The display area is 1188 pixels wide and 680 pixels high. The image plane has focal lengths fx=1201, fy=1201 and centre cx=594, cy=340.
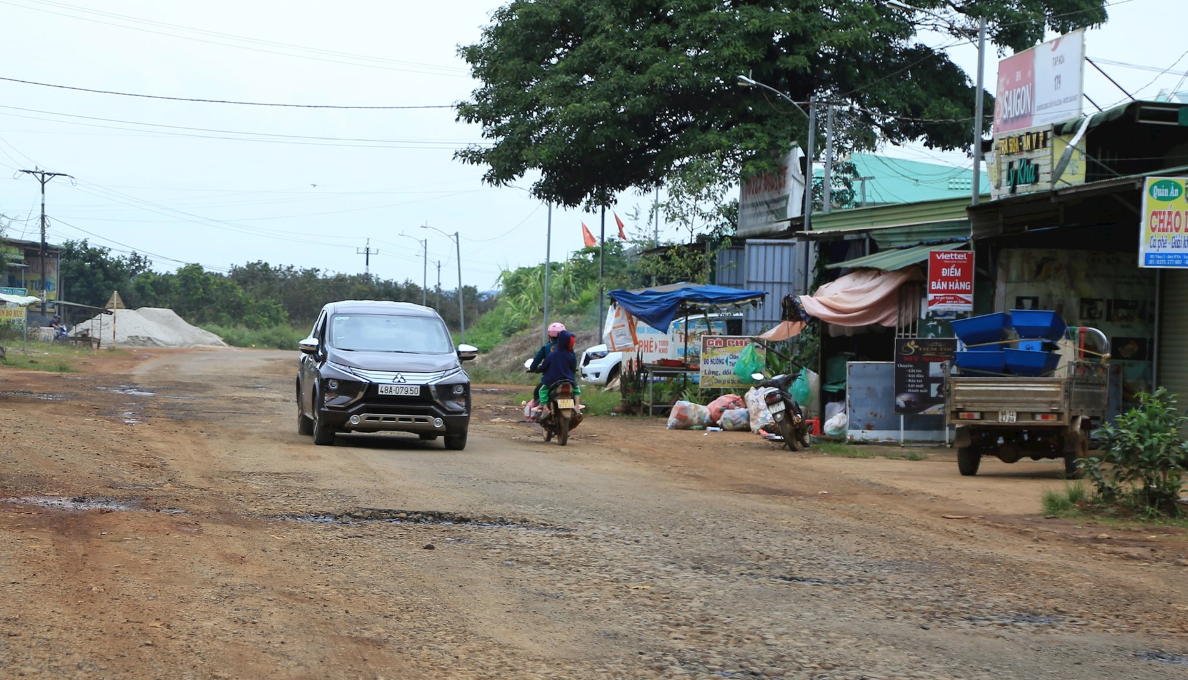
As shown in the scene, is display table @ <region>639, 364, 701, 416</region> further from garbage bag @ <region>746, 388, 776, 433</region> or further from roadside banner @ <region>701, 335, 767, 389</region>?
garbage bag @ <region>746, 388, 776, 433</region>

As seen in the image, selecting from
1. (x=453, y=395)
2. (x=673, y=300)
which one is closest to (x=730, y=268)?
(x=673, y=300)

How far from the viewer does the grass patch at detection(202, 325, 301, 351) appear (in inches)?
3428

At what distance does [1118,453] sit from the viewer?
1050 cm

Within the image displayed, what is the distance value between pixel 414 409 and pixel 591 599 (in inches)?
333

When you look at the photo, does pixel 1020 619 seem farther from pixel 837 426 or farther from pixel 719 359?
pixel 719 359

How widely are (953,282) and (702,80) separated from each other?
14.1 meters

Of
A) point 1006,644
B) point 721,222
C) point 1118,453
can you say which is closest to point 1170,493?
point 1118,453

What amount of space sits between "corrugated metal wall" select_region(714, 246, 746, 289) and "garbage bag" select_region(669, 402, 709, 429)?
36.4 ft

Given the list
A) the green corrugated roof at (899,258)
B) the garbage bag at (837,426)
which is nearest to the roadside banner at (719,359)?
the green corrugated roof at (899,258)

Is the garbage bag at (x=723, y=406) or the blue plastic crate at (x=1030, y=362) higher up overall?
the blue plastic crate at (x=1030, y=362)

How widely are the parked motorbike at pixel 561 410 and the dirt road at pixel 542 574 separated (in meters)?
3.63

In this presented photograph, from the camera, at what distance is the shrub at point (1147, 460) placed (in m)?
10.2

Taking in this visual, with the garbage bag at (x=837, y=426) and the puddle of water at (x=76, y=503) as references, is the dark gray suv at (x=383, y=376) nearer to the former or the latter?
the puddle of water at (x=76, y=503)

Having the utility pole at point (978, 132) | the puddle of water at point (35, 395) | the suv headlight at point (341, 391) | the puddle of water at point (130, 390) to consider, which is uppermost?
the utility pole at point (978, 132)
